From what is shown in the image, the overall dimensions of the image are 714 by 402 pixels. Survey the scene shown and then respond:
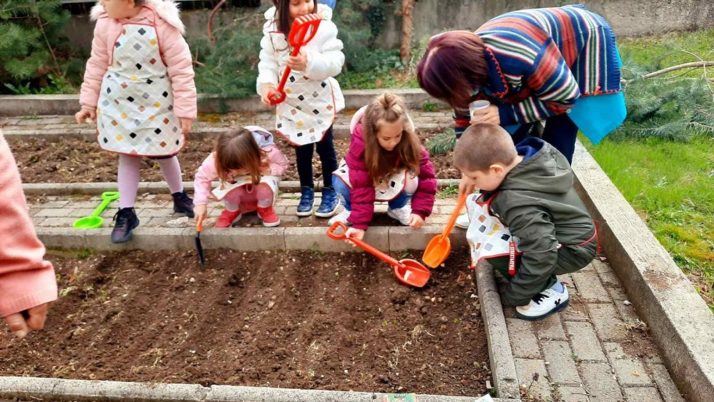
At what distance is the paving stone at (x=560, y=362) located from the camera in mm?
2340

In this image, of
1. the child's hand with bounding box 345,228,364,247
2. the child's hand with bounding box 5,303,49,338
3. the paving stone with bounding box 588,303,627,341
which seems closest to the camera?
the child's hand with bounding box 5,303,49,338

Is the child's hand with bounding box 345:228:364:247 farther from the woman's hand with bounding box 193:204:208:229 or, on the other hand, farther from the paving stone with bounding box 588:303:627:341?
the paving stone with bounding box 588:303:627:341

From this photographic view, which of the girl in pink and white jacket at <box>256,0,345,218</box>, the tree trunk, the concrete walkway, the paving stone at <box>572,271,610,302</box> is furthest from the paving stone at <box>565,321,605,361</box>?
the tree trunk

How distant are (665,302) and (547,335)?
0.55 meters

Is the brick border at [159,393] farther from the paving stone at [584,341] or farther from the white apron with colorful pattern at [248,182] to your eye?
the white apron with colorful pattern at [248,182]

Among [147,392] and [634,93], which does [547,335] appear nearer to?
[147,392]

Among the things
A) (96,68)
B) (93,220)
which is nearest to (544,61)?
(96,68)

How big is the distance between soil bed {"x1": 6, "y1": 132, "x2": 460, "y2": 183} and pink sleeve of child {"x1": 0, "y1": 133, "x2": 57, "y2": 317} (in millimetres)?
2819

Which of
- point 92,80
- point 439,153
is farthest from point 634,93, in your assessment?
point 92,80

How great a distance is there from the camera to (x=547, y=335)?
2.59 meters

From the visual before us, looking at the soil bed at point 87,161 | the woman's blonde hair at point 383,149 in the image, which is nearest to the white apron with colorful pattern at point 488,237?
the woman's blonde hair at point 383,149

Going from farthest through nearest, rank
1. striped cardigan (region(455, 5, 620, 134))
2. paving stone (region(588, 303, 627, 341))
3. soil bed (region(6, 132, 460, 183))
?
soil bed (region(6, 132, 460, 183))
paving stone (region(588, 303, 627, 341))
striped cardigan (region(455, 5, 620, 134))

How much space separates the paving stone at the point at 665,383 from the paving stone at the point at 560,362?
0.34 metres

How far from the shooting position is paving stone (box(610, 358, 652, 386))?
233cm
